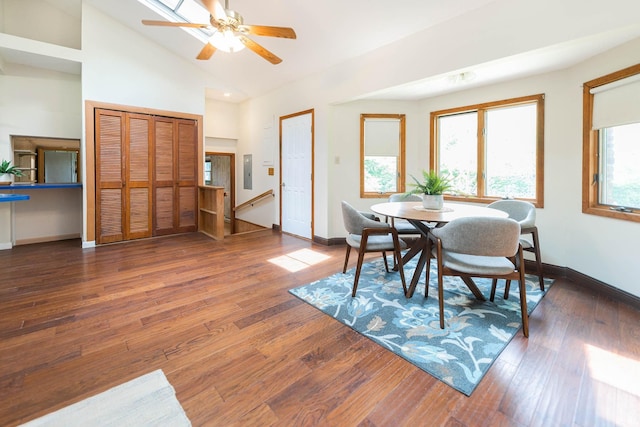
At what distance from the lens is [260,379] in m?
1.65

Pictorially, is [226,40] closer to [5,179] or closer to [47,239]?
[5,179]

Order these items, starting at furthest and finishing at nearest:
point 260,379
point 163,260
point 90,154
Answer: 1. point 90,154
2. point 163,260
3. point 260,379

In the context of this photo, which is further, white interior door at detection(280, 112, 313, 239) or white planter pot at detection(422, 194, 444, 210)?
white interior door at detection(280, 112, 313, 239)

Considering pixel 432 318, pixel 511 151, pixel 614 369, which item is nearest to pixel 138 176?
pixel 432 318

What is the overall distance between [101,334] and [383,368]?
1.99m

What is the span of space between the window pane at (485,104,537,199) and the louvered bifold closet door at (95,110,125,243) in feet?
18.6

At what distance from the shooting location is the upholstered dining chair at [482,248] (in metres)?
2.01

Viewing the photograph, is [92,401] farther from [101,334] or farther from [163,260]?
[163,260]

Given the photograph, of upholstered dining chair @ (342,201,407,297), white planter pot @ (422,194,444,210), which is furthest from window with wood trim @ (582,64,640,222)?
upholstered dining chair @ (342,201,407,297)

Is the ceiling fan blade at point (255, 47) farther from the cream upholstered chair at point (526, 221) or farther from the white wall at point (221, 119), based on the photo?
the white wall at point (221, 119)

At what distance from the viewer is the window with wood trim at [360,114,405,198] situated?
4762mm

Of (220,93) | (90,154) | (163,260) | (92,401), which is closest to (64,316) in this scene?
(92,401)

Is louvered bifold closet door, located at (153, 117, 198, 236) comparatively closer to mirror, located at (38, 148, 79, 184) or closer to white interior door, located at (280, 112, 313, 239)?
mirror, located at (38, 148, 79, 184)

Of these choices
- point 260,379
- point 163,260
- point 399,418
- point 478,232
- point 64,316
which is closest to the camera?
point 399,418
